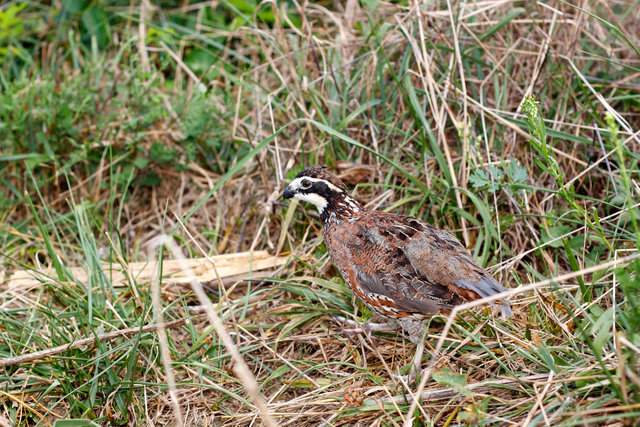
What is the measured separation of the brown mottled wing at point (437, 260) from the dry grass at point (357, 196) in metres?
0.18

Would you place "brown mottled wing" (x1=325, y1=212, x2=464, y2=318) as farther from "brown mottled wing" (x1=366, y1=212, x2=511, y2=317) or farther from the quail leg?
the quail leg

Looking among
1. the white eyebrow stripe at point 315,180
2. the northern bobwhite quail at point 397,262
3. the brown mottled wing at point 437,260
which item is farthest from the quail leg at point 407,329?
the white eyebrow stripe at point 315,180

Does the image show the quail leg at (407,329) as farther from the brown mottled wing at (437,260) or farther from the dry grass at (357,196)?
the brown mottled wing at (437,260)

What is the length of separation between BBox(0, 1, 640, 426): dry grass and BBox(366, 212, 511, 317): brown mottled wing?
0.58 feet

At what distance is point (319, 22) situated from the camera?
665cm

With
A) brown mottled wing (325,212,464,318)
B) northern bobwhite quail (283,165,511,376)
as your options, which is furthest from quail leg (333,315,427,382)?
brown mottled wing (325,212,464,318)

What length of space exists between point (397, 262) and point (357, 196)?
1.29 metres

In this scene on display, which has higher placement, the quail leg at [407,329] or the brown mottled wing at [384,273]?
the brown mottled wing at [384,273]

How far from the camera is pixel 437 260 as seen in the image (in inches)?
152

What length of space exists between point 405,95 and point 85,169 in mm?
3227

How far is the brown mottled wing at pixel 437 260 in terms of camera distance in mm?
3744

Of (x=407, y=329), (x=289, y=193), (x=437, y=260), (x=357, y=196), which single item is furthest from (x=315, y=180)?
(x=407, y=329)

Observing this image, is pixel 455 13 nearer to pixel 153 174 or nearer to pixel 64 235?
pixel 153 174

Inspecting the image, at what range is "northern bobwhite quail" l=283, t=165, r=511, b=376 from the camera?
378 cm
